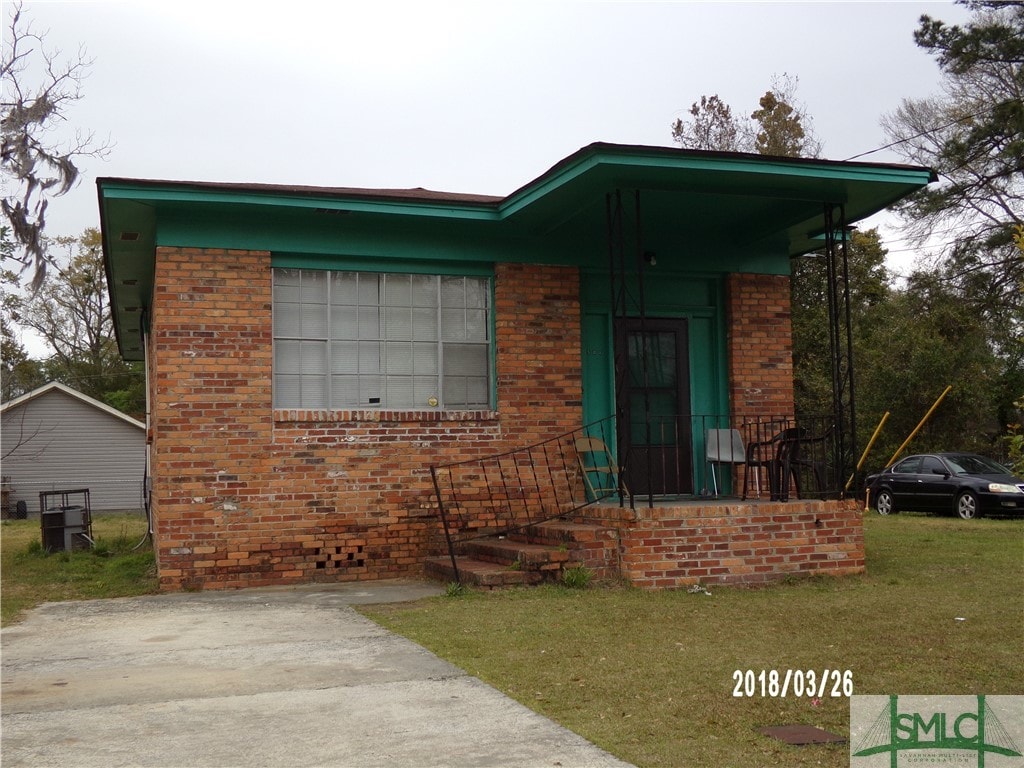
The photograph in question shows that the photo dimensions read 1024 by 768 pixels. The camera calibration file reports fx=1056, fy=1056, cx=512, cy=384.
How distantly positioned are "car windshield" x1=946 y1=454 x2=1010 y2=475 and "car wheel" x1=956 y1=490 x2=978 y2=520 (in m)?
0.51

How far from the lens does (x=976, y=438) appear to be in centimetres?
2500

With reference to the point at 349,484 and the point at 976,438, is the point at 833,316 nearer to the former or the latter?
the point at 349,484

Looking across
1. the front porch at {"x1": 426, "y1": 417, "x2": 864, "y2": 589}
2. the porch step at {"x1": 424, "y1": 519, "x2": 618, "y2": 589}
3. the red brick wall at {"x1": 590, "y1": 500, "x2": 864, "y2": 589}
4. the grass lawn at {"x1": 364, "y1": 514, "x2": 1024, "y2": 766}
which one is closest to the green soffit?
the front porch at {"x1": 426, "y1": 417, "x2": 864, "y2": 589}

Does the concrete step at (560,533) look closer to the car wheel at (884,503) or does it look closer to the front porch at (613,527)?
the front porch at (613,527)

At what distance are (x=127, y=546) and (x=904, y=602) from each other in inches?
422

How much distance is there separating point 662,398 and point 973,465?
9.54m

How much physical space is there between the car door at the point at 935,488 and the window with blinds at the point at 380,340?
10.8m

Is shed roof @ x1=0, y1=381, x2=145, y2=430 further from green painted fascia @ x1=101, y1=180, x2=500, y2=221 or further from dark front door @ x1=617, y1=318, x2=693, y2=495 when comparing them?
dark front door @ x1=617, y1=318, x2=693, y2=495

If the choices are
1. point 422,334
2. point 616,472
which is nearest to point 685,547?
point 616,472

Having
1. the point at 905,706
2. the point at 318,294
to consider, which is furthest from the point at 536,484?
the point at 905,706

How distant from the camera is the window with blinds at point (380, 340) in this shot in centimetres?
1052

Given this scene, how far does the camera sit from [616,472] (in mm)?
11016

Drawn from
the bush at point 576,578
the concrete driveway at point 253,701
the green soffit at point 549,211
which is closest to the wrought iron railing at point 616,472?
the bush at point 576,578

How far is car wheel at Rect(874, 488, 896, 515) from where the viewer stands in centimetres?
1950
